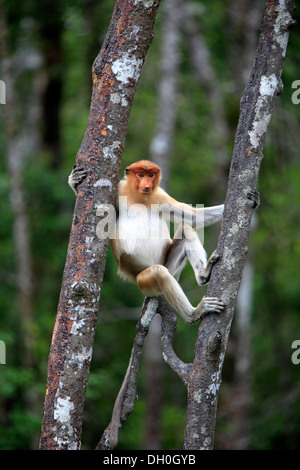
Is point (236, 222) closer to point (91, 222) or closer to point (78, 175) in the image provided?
point (91, 222)

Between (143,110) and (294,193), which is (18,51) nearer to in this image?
(143,110)

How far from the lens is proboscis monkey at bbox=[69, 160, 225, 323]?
4.24m

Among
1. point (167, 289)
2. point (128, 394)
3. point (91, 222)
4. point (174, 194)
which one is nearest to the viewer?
point (91, 222)

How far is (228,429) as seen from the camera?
26.3 ft

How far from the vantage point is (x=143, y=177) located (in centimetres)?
434

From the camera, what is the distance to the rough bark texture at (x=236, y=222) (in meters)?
3.09

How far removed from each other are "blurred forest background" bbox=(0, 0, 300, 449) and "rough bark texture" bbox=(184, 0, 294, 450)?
2.58 meters

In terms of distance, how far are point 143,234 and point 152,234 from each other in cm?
11

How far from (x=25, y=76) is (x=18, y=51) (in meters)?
2.42

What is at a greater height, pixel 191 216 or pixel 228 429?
pixel 191 216

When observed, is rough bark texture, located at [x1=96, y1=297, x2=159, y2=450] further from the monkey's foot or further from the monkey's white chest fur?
the monkey's foot

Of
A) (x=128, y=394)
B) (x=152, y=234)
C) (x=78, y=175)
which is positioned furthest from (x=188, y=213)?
(x=128, y=394)
